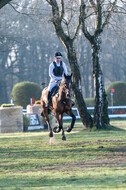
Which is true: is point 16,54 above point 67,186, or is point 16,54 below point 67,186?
above

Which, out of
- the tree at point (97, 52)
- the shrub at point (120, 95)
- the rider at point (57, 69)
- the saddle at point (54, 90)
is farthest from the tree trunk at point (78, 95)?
the shrub at point (120, 95)

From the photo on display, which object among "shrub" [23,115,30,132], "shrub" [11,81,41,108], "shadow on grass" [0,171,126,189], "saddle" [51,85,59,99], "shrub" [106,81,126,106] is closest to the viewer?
"shadow on grass" [0,171,126,189]

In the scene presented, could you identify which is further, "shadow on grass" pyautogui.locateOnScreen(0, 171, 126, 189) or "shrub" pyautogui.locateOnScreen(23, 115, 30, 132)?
"shrub" pyautogui.locateOnScreen(23, 115, 30, 132)

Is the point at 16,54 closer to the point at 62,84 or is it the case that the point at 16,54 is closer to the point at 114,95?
the point at 114,95

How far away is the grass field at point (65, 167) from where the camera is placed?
7.53 metres

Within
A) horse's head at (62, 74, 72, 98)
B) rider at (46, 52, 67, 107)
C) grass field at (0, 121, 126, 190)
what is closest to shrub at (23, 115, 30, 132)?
rider at (46, 52, 67, 107)

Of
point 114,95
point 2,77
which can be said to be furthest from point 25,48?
point 114,95

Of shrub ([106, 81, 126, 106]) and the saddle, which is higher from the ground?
the saddle

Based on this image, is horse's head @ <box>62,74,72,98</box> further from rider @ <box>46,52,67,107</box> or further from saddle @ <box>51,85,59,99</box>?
Result: saddle @ <box>51,85,59,99</box>

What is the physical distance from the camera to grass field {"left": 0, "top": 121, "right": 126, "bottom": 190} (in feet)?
24.7

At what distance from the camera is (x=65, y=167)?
9609 mm

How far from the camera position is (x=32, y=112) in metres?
27.2

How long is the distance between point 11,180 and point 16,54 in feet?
163

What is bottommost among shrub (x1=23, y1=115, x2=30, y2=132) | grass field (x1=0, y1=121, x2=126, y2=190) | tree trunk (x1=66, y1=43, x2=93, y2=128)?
shrub (x1=23, y1=115, x2=30, y2=132)
